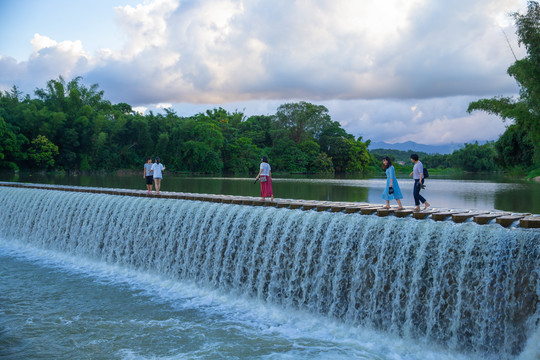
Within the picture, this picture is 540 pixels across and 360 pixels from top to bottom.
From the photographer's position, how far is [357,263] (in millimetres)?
6711

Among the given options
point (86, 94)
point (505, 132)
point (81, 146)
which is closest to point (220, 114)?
point (86, 94)

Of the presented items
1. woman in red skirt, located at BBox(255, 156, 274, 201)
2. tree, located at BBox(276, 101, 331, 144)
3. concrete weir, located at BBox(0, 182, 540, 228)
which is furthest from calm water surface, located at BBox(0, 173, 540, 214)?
tree, located at BBox(276, 101, 331, 144)

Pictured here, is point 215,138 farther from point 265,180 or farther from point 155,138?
point 265,180

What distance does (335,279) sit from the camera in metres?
6.85

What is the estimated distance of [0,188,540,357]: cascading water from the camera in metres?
5.41

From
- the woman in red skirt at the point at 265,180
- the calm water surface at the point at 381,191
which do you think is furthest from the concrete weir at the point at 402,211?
the calm water surface at the point at 381,191

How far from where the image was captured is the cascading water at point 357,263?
541 centimetres

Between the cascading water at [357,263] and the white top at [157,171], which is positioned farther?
the white top at [157,171]

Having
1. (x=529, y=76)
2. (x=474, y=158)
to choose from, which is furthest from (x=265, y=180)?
(x=474, y=158)

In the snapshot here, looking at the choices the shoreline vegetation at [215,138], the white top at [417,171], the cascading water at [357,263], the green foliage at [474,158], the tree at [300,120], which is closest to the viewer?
the cascading water at [357,263]

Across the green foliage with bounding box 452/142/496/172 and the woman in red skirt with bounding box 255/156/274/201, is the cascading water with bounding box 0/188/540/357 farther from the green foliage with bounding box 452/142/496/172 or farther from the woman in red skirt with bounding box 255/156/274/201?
the green foliage with bounding box 452/142/496/172

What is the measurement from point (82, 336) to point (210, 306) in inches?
82.8

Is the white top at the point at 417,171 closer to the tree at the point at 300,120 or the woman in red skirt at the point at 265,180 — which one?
the woman in red skirt at the point at 265,180

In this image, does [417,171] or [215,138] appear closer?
[417,171]
